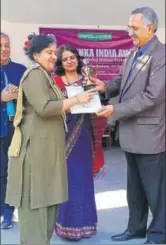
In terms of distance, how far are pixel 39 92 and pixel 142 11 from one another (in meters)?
0.68

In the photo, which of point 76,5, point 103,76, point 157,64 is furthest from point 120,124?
point 103,76

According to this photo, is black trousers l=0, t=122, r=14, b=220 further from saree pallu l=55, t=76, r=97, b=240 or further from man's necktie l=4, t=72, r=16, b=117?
saree pallu l=55, t=76, r=97, b=240

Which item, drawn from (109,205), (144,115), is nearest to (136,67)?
(144,115)

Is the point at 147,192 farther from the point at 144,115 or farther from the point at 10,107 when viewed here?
the point at 10,107

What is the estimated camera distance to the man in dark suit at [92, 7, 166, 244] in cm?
207

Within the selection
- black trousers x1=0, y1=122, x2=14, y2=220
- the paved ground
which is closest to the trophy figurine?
black trousers x1=0, y1=122, x2=14, y2=220

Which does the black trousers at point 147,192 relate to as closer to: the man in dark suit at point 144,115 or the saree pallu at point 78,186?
→ the man in dark suit at point 144,115

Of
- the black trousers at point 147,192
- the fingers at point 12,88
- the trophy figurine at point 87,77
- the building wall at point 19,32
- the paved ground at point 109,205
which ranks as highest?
the building wall at point 19,32

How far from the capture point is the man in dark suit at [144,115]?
6.78 feet

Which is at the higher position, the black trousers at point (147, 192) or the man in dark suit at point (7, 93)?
the man in dark suit at point (7, 93)

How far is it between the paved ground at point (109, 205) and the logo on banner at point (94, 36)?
5.02ft

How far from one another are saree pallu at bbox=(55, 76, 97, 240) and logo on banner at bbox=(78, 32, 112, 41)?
7.82ft

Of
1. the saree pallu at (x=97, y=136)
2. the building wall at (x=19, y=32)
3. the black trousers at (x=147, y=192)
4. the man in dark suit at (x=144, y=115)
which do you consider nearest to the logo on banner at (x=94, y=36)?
the building wall at (x=19, y=32)

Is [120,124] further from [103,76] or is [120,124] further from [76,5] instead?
[103,76]
